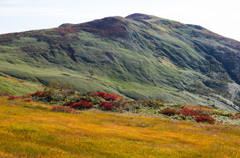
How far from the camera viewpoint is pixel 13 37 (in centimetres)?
14538

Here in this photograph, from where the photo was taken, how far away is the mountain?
108 meters

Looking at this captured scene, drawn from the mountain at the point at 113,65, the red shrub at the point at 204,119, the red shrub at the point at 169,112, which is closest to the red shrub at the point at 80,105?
the red shrub at the point at 169,112

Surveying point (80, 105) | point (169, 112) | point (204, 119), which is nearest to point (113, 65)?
point (80, 105)

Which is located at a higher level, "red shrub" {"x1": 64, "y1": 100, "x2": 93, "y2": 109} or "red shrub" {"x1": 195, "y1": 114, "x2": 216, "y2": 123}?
"red shrub" {"x1": 64, "y1": 100, "x2": 93, "y2": 109}

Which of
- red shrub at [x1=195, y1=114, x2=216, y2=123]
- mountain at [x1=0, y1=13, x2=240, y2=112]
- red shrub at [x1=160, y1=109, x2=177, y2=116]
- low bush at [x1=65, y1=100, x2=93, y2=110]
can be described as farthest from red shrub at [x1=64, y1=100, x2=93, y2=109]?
mountain at [x1=0, y1=13, x2=240, y2=112]

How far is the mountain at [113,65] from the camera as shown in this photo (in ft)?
353

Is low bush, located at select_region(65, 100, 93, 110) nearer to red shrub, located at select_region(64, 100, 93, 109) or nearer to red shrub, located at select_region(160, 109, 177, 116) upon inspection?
red shrub, located at select_region(64, 100, 93, 109)

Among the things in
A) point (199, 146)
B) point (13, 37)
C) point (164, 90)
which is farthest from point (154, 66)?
point (199, 146)

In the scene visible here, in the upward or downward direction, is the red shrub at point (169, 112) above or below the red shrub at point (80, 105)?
below

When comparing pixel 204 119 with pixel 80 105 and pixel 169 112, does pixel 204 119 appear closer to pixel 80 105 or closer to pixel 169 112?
pixel 169 112

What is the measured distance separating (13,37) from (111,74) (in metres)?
84.9

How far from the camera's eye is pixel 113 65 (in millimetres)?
140750

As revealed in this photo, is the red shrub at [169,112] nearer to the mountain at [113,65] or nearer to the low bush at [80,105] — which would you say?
the low bush at [80,105]

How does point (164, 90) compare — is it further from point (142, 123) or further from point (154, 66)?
point (142, 123)
